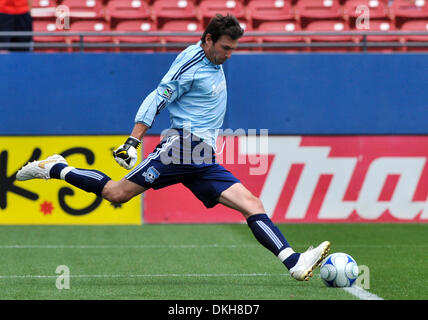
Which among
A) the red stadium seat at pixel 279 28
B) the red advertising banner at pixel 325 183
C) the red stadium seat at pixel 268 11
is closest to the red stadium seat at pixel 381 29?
the red stadium seat at pixel 279 28

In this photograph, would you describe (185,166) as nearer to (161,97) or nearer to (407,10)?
(161,97)

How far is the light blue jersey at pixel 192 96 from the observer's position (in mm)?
6977

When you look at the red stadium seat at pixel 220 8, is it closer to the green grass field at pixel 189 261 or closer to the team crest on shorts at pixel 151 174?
the green grass field at pixel 189 261

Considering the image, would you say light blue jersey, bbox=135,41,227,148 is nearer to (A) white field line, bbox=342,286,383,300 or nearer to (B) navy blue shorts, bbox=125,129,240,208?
(B) navy blue shorts, bbox=125,129,240,208

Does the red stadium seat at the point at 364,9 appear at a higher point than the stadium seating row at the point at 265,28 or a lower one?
higher

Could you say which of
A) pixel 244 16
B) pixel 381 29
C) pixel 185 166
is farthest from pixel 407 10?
pixel 185 166

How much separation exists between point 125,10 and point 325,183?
197 inches

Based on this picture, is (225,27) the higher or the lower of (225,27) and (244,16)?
the lower

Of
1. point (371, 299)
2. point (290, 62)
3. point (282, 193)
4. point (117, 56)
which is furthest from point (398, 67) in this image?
point (371, 299)

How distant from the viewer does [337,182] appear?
13.0 metres

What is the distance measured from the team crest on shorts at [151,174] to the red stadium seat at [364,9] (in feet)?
29.3

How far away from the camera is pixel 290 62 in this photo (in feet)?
42.9

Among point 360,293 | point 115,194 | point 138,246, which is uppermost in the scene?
point 115,194

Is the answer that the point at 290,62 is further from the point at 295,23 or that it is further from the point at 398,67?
the point at 295,23
